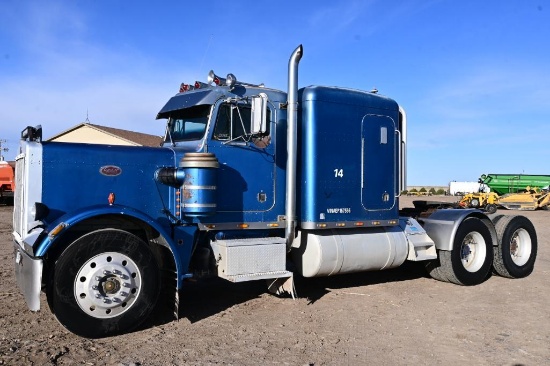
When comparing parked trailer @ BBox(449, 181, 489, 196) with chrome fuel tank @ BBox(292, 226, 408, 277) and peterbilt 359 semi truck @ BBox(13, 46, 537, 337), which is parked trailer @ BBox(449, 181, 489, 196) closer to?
peterbilt 359 semi truck @ BBox(13, 46, 537, 337)

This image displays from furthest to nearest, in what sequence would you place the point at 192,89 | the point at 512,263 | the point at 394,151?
the point at 512,263, the point at 394,151, the point at 192,89

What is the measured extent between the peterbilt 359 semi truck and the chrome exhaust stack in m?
0.02

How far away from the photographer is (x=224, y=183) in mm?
6594

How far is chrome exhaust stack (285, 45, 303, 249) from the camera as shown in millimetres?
6914

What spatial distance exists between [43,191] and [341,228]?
13.2 ft

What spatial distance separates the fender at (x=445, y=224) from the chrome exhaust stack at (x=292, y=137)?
2936 mm

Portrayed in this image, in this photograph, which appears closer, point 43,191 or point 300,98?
point 43,191

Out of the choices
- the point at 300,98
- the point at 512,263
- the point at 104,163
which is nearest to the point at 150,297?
the point at 104,163

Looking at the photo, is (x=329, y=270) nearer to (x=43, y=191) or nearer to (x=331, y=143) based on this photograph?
(x=331, y=143)

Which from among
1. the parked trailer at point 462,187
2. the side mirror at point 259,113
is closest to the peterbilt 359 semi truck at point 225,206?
the side mirror at point 259,113

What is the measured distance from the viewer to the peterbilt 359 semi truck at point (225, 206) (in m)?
5.51

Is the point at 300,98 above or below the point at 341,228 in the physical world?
above

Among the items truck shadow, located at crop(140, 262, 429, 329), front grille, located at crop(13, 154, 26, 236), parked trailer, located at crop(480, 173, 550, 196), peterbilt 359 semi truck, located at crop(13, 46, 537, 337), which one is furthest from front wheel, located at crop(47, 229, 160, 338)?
parked trailer, located at crop(480, 173, 550, 196)

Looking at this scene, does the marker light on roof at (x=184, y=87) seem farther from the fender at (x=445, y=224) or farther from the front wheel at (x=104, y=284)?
the fender at (x=445, y=224)
